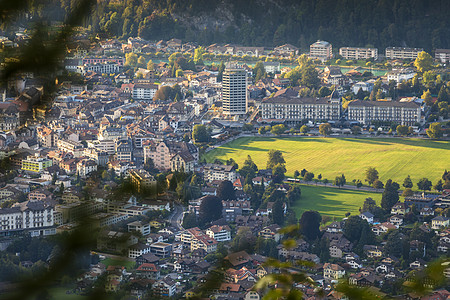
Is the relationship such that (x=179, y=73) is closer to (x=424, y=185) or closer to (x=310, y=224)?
(x=424, y=185)

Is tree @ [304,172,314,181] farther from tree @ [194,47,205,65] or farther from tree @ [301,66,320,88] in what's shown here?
tree @ [194,47,205,65]

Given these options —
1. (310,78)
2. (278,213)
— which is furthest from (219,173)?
(310,78)

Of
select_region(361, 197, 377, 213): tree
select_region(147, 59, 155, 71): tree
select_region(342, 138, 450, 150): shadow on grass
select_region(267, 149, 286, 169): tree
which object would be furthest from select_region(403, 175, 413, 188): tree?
select_region(147, 59, 155, 71): tree

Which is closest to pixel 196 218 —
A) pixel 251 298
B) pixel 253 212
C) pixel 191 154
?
pixel 253 212

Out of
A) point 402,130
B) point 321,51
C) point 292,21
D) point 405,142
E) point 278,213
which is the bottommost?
point 278,213

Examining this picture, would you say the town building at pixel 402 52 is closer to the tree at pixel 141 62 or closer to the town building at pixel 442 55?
the town building at pixel 442 55

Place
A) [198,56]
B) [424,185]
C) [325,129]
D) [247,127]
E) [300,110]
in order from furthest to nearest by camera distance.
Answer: [198,56]
[300,110]
[247,127]
[325,129]
[424,185]
